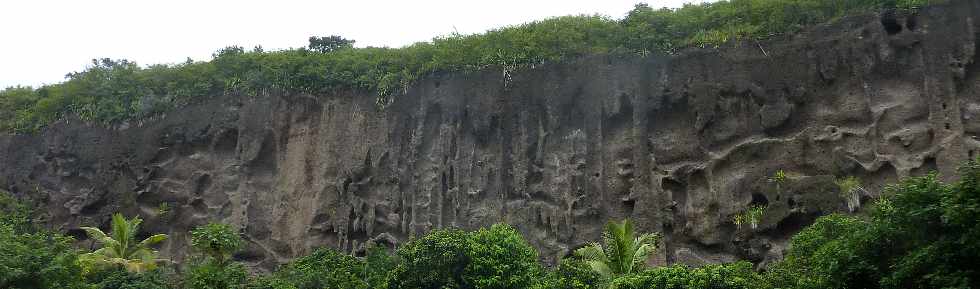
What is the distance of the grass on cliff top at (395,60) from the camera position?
28938 millimetres

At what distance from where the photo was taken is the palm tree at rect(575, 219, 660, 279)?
23.6 metres

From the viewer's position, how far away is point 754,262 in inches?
1013

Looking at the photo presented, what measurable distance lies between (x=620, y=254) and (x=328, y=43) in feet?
62.1

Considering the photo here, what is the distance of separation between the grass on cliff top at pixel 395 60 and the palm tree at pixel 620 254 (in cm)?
680

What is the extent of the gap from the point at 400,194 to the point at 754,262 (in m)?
10.7

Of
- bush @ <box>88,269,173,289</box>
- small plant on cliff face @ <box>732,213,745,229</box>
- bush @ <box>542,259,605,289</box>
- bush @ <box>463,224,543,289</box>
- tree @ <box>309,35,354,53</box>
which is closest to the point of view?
bush @ <box>463,224,543,289</box>

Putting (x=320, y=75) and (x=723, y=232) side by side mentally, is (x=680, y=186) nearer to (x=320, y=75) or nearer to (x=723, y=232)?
(x=723, y=232)

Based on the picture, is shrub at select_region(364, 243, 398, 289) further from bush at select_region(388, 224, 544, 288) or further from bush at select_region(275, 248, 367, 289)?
bush at select_region(388, 224, 544, 288)

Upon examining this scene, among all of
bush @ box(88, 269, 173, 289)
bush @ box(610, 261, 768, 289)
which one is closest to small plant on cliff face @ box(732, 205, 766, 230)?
bush @ box(610, 261, 768, 289)

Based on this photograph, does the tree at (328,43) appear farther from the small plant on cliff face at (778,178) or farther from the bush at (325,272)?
the small plant on cliff face at (778,178)

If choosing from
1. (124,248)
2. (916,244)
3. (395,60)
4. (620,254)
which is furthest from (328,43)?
(916,244)

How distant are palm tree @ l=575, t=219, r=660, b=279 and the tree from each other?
15981mm

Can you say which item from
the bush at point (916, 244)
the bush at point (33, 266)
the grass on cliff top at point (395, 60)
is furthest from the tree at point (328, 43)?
the bush at point (916, 244)

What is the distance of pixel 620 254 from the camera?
24.3m
